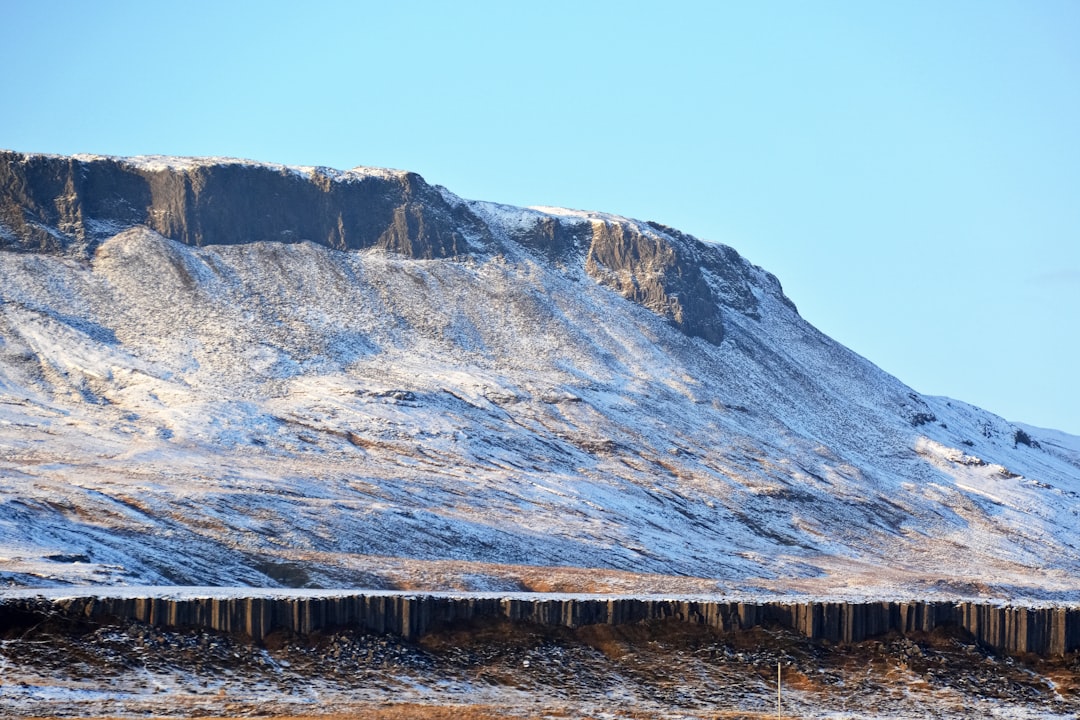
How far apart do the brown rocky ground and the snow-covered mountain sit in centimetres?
3066

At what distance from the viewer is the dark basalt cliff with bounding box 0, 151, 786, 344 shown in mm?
141125

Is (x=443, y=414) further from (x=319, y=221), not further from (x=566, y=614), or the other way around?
(x=566, y=614)

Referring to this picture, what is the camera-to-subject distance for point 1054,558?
120 metres

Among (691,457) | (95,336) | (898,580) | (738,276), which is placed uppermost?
(738,276)

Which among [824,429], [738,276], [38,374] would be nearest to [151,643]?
[38,374]

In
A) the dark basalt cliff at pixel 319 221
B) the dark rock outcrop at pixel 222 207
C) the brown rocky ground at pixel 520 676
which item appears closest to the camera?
the brown rocky ground at pixel 520 676

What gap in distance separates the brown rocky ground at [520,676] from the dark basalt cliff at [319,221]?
113085mm

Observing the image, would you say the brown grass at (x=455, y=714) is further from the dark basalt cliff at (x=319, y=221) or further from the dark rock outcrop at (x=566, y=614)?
the dark basalt cliff at (x=319, y=221)

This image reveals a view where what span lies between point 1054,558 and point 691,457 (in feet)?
99.2

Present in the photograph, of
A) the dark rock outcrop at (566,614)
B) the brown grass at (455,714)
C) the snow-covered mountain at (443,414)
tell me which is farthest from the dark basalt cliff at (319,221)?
the brown grass at (455,714)

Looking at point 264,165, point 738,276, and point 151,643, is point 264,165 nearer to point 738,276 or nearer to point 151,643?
point 738,276

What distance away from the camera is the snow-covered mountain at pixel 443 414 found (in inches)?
3297

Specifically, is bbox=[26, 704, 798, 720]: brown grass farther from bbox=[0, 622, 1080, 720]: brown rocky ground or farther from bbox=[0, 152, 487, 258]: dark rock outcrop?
bbox=[0, 152, 487, 258]: dark rock outcrop

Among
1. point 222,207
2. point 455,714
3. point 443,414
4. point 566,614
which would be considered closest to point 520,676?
point 566,614
